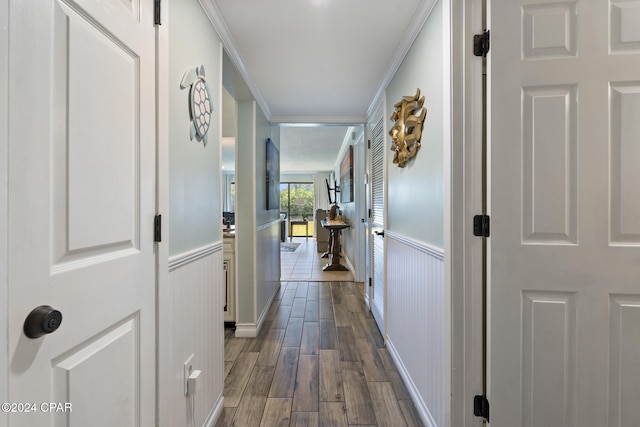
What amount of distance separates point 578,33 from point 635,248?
788mm

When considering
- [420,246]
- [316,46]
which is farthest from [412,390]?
[316,46]

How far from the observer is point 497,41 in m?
1.12

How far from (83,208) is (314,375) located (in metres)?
1.79

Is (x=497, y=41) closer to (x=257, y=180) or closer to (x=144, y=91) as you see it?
(x=144, y=91)

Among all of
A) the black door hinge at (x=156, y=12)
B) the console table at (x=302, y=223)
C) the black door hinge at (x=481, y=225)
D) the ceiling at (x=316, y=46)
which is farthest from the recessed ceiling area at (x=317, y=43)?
the console table at (x=302, y=223)

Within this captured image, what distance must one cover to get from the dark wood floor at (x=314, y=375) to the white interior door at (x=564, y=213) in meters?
0.79

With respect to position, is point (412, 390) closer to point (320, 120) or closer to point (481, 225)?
point (481, 225)

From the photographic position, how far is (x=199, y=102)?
140cm

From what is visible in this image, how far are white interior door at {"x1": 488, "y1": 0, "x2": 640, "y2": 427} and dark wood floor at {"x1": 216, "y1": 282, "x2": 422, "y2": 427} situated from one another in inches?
31.1

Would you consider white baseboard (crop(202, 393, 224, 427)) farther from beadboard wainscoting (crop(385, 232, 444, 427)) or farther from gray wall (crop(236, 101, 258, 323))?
beadboard wainscoting (crop(385, 232, 444, 427))

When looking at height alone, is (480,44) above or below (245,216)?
above

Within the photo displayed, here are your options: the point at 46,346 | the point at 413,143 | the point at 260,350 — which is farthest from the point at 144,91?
the point at 260,350

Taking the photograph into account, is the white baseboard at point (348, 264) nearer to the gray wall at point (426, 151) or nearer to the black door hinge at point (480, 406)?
the gray wall at point (426, 151)

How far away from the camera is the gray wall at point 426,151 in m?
1.41
